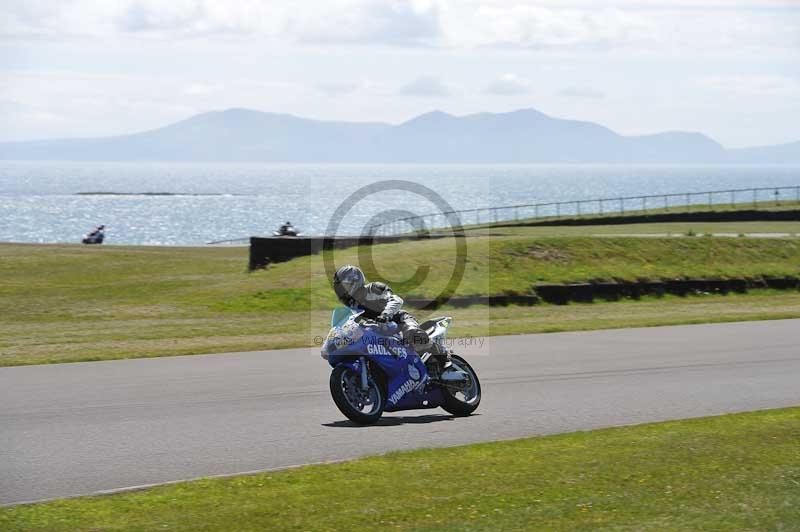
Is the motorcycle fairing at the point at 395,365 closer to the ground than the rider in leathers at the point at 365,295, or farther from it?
closer to the ground

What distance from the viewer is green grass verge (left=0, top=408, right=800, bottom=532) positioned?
295 inches

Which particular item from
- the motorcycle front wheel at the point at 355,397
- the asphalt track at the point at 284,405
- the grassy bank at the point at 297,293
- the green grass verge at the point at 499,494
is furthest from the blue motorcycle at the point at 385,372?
the grassy bank at the point at 297,293

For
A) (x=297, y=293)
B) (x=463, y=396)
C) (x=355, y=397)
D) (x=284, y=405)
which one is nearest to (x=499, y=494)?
(x=355, y=397)

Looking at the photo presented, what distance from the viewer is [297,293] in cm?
2672

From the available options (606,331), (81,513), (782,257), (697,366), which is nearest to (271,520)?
(81,513)

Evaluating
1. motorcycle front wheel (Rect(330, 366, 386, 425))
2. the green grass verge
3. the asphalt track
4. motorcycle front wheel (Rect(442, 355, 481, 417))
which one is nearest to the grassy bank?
the asphalt track

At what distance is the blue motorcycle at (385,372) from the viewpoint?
11312 millimetres

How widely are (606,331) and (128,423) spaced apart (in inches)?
449

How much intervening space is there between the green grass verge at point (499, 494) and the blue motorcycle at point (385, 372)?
5.27 feet

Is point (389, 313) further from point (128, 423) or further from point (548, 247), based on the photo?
point (548, 247)

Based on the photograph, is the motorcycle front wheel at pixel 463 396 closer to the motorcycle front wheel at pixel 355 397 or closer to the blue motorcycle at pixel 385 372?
the blue motorcycle at pixel 385 372

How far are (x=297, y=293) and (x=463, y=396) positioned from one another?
1478cm

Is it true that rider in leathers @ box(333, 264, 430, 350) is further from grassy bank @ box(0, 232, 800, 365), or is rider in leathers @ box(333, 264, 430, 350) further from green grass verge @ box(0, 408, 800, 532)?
grassy bank @ box(0, 232, 800, 365)

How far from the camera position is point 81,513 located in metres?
7.69
